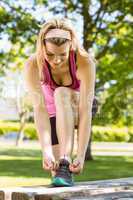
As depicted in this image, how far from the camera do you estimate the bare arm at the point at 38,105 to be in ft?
13.2

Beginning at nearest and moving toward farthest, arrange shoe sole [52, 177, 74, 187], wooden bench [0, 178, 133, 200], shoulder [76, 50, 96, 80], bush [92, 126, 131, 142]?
1. wooden bench [0, 178, 133, 200]
2. shoe sole [52, 177, 74, 187]
3. shoulder [76, 50, 96, 80]
4. bush [92, 126, 131, 142]

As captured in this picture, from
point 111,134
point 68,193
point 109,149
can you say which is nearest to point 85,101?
point 68,193

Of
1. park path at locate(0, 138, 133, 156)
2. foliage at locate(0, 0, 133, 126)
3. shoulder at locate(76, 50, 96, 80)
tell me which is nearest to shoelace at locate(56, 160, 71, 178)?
shoulder at locate(76, 50, 96, 80)

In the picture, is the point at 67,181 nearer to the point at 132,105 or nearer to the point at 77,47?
the point at 77,47

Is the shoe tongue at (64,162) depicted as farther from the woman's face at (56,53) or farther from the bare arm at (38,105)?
the woman's face at (56,53)

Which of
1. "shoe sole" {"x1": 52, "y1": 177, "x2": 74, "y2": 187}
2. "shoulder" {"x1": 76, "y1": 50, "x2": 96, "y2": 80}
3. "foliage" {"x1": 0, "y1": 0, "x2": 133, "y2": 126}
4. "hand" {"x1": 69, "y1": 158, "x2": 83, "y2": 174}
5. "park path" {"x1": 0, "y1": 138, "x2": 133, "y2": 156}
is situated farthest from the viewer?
"park path" {"x1": 0, "y1": 138, "x2": 133, "y2": 156}

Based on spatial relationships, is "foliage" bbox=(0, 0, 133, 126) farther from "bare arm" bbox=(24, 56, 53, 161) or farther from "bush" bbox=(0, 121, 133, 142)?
"bush" bbox=(0, 121, 133, 142)

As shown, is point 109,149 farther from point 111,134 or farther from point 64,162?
point 64,162

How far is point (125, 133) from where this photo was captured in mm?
45094

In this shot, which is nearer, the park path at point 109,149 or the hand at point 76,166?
the hand at point 76,166

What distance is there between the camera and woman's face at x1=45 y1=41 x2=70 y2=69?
12.8 ft

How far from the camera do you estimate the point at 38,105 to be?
4152 millimetres

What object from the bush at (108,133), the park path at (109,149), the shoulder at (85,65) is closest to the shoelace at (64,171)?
the shoulder at (85,65)

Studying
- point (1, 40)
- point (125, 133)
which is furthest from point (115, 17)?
point (125, 133)
